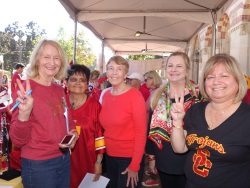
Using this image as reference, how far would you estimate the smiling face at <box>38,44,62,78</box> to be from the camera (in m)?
1.95

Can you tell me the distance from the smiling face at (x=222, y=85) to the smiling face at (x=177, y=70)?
570 millimetres

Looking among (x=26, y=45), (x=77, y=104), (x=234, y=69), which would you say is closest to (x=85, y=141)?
(x=77, y=104)

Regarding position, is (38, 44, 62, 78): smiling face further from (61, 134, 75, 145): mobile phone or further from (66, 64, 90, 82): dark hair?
(66, 64, 90, 82): dark hair

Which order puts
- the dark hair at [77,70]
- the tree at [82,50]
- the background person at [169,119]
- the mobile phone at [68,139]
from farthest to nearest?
the tree at [82,50] → the dark hair at [77,70] → the background person at [169,119] → the mobile phone at [68,139]

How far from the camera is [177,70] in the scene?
2.38m

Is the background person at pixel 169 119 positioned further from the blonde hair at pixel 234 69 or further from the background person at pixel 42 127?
the background person at pixel 42 127

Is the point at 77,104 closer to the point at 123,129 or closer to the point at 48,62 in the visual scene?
the point at 123,129

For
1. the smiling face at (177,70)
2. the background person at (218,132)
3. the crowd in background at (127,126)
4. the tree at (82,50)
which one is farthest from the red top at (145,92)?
the tree at (82,50)

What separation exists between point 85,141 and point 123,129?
16.7 inches

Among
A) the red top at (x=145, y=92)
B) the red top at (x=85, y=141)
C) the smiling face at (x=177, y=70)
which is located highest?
the smiling face at (x=177, y=70)

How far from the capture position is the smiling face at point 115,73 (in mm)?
2531

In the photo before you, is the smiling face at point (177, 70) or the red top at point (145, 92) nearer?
the smiling face at point (177, 70)

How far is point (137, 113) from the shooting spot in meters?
2.37

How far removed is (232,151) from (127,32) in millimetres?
10100
